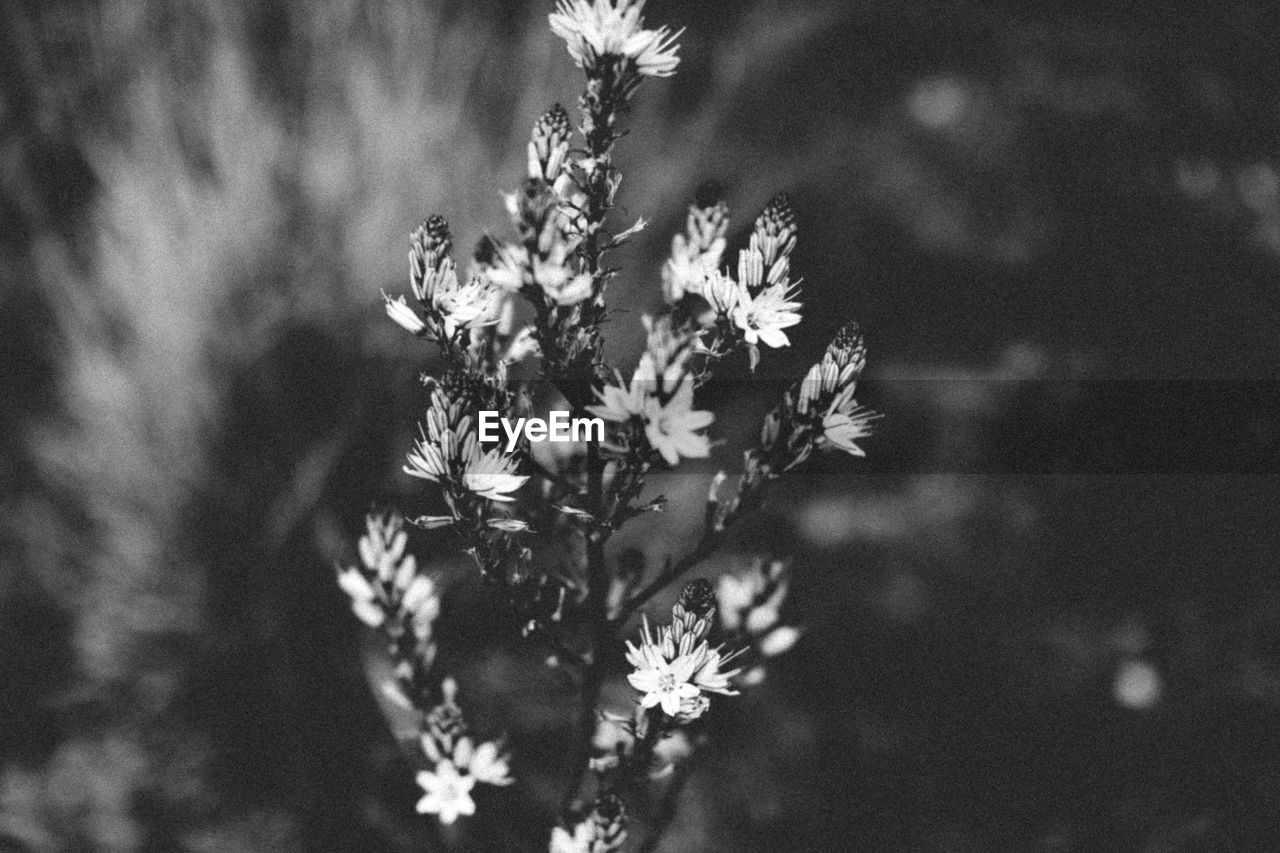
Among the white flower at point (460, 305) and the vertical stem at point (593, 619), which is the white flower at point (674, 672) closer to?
the vertical stem at point (593, 619)

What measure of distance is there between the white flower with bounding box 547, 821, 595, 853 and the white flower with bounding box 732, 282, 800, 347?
337 millimetres

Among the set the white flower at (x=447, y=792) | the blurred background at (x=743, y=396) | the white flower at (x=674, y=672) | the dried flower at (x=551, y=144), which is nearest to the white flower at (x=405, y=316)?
the dried flower at (x=551, y=144)

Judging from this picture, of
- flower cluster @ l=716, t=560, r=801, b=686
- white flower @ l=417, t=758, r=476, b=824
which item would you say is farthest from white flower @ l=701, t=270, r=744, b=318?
white flower @ l=417, t=758, r=476, b=824

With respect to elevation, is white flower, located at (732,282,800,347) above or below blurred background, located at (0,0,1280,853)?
below

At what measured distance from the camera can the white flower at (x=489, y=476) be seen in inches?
18.7

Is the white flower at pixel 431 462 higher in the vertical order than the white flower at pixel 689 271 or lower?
lower

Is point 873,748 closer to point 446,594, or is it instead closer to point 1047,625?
point 1047,625

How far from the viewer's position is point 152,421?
1.14m

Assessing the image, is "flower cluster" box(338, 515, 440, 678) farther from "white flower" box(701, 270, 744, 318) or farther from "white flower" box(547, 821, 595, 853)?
"white flower" box(701, 270, 744, 318)

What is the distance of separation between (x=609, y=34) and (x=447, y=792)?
508mm

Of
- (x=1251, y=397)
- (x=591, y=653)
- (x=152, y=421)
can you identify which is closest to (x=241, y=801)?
(x=152, y=421)

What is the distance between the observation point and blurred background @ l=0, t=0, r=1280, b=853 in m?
1.04

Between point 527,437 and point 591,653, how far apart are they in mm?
199

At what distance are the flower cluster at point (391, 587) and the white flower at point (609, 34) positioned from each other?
1.15ft
